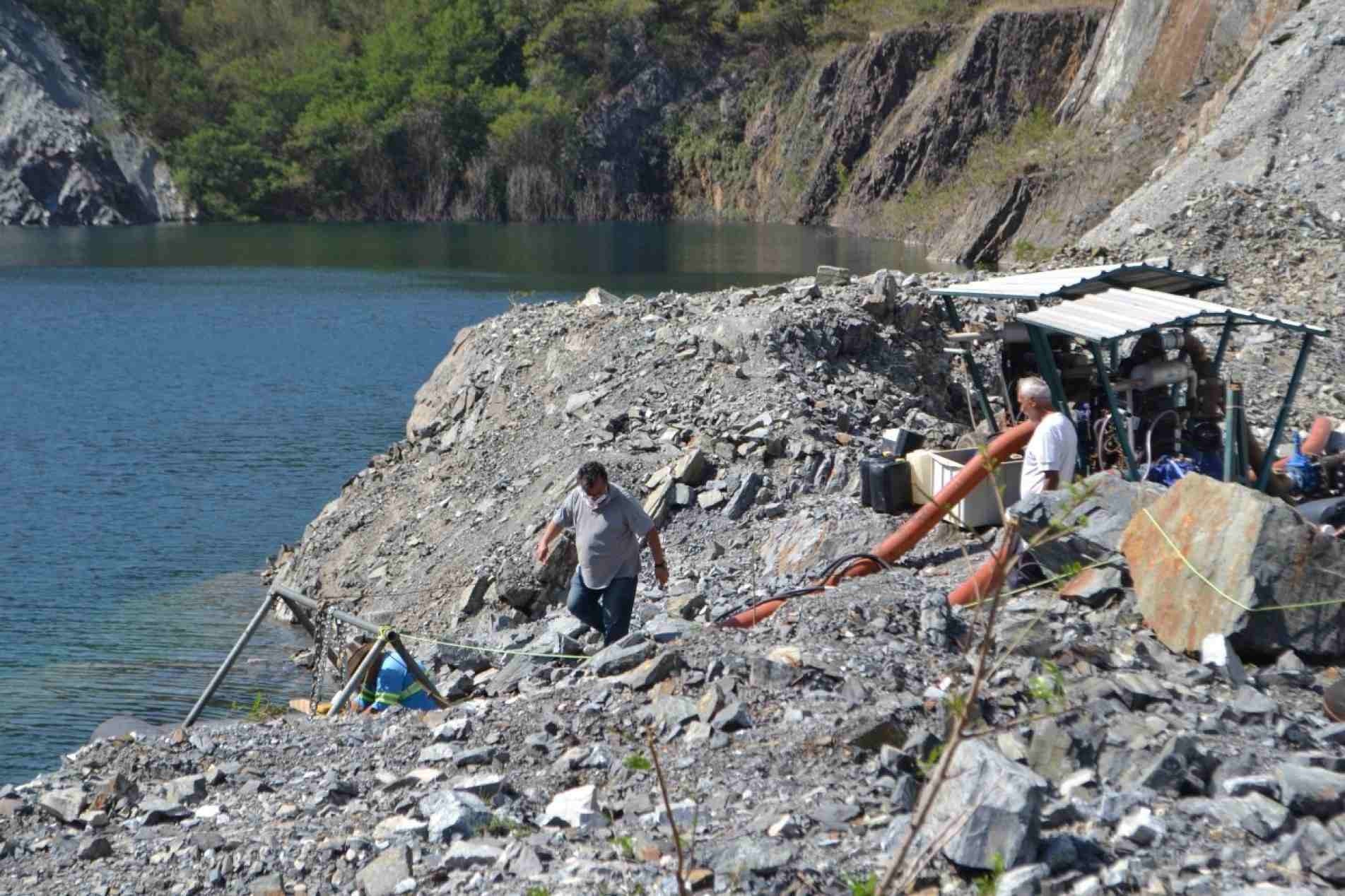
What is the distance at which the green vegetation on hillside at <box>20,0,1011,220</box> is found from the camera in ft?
301

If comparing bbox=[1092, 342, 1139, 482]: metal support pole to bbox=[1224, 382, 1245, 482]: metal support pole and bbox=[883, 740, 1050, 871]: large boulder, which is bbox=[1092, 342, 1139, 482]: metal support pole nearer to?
bbox=[1224, 382, 1245, 482]: metal support pole

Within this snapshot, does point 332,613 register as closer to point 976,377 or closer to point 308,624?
point 308,624

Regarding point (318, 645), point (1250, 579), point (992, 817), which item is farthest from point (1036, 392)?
point (318, 645)

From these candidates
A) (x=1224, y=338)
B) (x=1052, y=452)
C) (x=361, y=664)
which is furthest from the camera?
(x=1224, y=338)

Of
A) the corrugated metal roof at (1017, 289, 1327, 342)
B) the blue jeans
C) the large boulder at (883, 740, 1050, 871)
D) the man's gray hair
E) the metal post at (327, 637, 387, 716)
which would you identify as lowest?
the metal post at (327, 637, 387, 716)

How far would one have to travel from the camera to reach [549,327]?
20.4 m

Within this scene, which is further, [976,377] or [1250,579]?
[976,377]

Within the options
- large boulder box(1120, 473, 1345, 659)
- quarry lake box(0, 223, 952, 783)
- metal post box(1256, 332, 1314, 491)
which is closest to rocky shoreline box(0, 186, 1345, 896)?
large boulder box(1120, 473, 1345, 659)

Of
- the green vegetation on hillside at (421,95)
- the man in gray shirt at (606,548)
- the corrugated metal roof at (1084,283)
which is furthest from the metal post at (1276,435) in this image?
the green vegetation on hillside at (421,95)

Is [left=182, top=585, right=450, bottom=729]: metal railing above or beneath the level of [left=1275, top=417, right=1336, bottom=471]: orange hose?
beneath

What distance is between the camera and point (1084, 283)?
36.3 feet

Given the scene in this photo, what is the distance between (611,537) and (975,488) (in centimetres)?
234

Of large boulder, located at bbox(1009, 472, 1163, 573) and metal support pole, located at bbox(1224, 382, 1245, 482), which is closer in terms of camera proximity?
large boulder, located at bbox(1009, 472, 1163, 573)

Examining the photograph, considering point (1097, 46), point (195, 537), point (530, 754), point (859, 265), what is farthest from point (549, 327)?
point (1097, 46)
